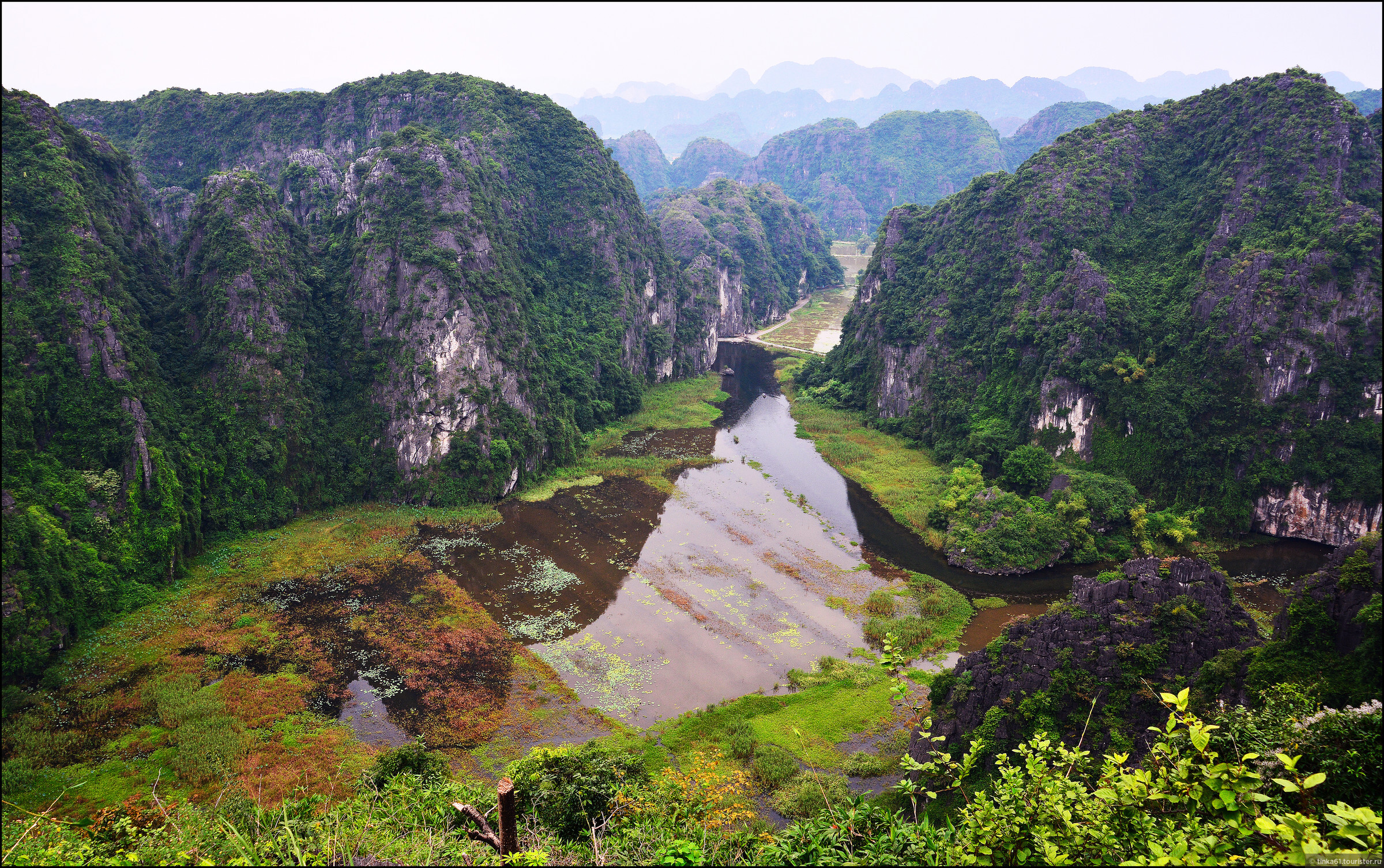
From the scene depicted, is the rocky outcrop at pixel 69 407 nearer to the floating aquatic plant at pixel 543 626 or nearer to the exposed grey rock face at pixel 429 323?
the exposed grey rock face at pixel 429 323

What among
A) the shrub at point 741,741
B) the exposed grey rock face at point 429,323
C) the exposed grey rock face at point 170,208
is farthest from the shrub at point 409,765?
the exposed grey rock face at point 170,208

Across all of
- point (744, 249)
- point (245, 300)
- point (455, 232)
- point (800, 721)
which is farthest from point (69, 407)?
point (744, 249)

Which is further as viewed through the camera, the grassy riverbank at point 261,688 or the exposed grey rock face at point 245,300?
the exposed grey rock face at point 245,300

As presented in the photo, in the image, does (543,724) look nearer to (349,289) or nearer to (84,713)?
(84,713)

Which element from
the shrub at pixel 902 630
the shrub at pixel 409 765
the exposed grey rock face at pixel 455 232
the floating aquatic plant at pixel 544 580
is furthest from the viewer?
the exposed grey rock face at pixel 455 232

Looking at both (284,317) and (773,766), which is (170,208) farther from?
(773,766)

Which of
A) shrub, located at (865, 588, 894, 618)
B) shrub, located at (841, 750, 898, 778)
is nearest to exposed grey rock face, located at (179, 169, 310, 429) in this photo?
shrub, located at (865, 588, 894, 618)
